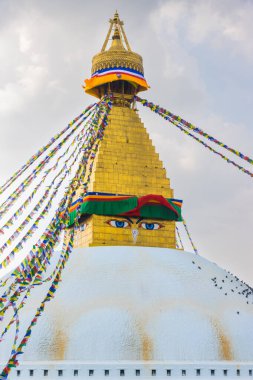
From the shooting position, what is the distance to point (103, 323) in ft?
41.7

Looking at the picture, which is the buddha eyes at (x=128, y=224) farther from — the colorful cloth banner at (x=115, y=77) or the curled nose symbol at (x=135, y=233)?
the colorful cloth banner at (x=115, y=77)

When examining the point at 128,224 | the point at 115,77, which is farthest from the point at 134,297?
the point at 115,77

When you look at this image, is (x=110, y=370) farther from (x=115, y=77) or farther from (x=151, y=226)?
(x=115, y=77)

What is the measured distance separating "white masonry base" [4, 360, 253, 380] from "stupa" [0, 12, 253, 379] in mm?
20

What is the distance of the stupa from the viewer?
40.3 feet

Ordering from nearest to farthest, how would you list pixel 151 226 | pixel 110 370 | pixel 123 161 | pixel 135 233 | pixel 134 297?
pixel 110 370
pixel 134 297
pixel 135 233
pixel 151 226
pixel 123 161

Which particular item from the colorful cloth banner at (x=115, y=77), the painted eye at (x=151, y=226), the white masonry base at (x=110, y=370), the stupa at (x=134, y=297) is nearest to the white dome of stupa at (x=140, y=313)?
the stupa at (x=134, y=297)

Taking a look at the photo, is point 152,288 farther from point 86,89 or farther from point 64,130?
point 86,89

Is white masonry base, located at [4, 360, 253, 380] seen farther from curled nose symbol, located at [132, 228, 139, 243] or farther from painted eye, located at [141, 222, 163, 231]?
painted eye, located at [141, 222, 163, 231]

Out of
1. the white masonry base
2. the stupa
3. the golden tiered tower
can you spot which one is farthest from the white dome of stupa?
the golden tiered tower

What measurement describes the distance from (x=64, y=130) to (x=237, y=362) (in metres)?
7.23

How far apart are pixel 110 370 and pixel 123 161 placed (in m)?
7.24

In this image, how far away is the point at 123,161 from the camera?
704 inches

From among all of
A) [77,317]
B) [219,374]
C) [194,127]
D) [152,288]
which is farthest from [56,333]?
[194,127]
